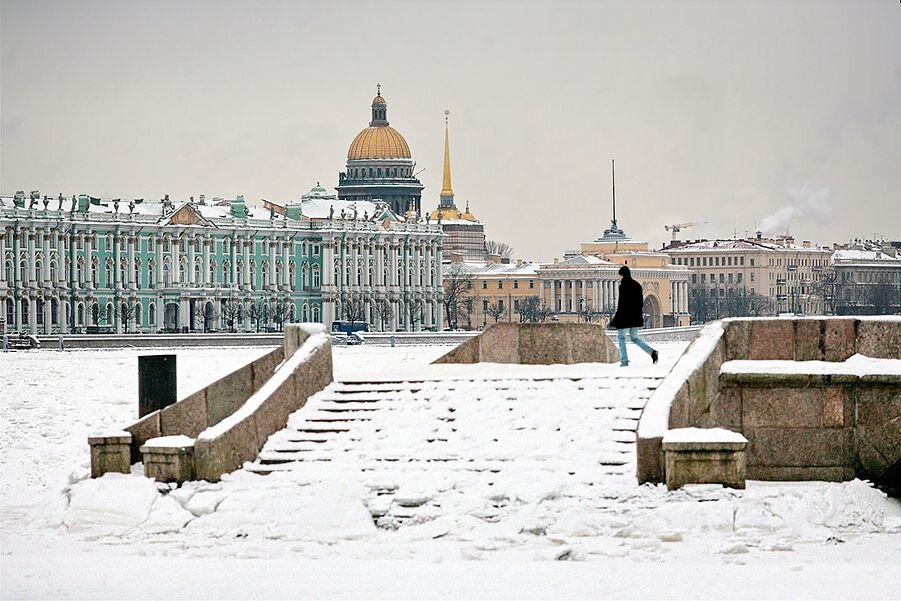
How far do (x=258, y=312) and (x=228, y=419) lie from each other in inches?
3695

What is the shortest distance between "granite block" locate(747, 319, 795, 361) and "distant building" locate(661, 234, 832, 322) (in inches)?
4836

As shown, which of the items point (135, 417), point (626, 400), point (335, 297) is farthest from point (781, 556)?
point (335, 297)

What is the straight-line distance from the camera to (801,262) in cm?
15550

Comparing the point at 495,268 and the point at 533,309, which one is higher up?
the point at 495,268

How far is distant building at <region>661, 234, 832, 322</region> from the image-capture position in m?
145

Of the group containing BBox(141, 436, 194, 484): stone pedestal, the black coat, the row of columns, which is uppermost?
the row of columns

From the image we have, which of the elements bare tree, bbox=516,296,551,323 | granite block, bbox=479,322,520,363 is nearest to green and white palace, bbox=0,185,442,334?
bare tree, bbox=516,296,551,323

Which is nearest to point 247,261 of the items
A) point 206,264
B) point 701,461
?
point 206,264

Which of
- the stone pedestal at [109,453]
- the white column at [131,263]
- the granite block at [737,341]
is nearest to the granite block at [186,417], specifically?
the stone pedestal at [109,453]

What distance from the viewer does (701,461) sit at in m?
15.8

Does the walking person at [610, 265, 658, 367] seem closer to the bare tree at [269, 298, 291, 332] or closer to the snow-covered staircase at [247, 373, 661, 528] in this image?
the snow-covered staircase at [247, 373, 661, 528]

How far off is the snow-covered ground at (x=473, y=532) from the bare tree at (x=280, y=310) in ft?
305

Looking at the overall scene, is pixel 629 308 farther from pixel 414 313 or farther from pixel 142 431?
pixel 414 313

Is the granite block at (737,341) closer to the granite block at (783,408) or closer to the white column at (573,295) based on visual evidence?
the granite block at (783,408)
